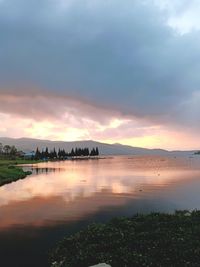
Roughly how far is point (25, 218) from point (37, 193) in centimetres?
2003

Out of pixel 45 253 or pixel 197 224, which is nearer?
pixel 45 253

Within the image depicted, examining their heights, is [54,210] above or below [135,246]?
below

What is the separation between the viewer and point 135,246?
20047mm

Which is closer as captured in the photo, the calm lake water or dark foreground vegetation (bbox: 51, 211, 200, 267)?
dark foreground vegetation (bbox: 51, 211, 200, 267)

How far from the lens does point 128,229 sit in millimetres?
24641

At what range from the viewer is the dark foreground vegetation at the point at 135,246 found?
1792 centimetres

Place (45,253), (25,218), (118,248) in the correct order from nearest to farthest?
1. (118,248)
2. (45,253)
3. (25,218)

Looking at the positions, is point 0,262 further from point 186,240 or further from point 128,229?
point 186,240

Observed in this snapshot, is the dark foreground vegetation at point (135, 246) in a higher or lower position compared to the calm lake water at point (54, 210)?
higher

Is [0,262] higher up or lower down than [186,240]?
lower down

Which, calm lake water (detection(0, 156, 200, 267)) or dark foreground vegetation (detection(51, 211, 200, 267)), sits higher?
dark foreground vegetation (detection(51, 211, 200, 267))

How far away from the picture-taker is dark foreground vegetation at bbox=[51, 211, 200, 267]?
706 inches

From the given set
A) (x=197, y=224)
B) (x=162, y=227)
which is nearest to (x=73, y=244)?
(x=162, y=227)

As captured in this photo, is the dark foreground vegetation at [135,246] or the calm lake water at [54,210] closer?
the dark foreground vegetation at [135,246]
